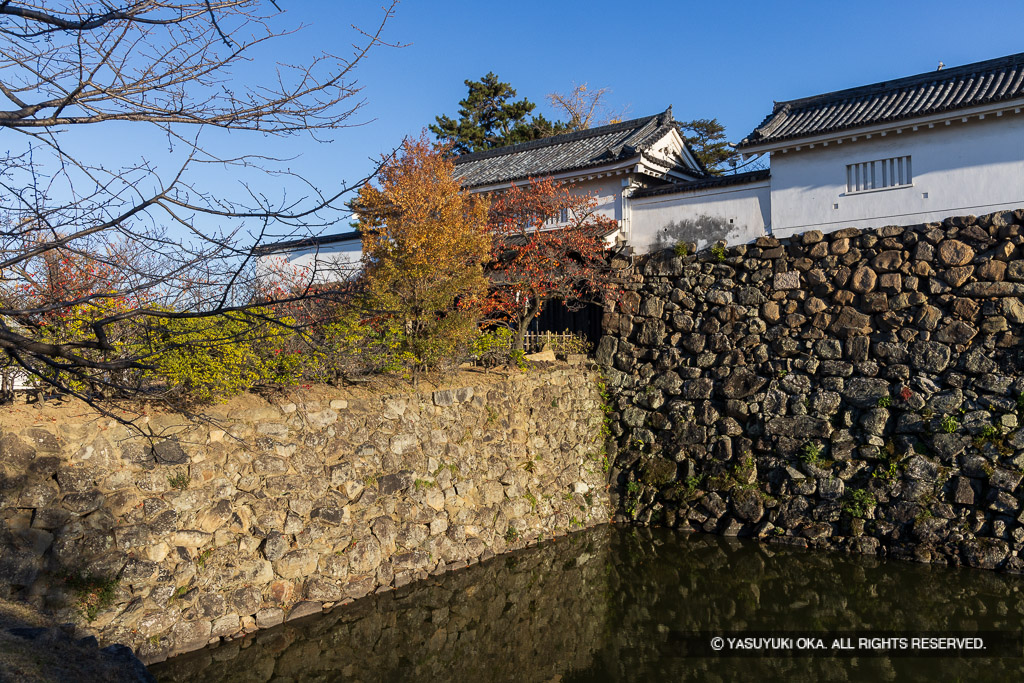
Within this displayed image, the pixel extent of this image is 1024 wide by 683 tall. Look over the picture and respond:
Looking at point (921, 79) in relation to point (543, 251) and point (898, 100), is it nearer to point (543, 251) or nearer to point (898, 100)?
point (898, 100)

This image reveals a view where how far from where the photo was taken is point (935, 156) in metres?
10.2

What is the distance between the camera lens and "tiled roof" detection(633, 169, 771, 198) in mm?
11570

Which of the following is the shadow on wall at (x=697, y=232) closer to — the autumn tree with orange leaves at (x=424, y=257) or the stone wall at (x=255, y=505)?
the autumn tree with orange leaves at (x=424, y=257)

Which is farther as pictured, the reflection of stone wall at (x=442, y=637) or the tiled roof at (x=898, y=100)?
the tiled roof at (x=898, y=100)

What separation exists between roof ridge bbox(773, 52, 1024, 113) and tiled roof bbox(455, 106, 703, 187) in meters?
2.88

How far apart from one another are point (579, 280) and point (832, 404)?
4.71m

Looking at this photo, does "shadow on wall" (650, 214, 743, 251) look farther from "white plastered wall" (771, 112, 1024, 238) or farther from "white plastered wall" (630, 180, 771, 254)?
"white plastered wall" (771, 112, 1024, 238)

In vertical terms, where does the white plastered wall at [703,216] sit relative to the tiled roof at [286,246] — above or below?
above

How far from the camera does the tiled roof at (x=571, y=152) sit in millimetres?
13422

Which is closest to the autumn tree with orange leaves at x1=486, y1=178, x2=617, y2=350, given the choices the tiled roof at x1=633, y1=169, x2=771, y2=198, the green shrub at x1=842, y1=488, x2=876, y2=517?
the tiled roof at x1=633, y1=169, x2=771, y2=198

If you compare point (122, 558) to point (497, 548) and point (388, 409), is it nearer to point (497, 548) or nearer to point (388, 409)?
point (388, 409)

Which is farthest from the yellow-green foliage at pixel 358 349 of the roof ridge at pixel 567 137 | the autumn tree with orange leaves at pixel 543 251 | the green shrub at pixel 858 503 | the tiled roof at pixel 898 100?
the roof ridge at pixel 567 137

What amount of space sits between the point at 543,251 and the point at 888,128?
566 cm

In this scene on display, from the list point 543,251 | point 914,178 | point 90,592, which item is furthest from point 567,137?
point 90,592
